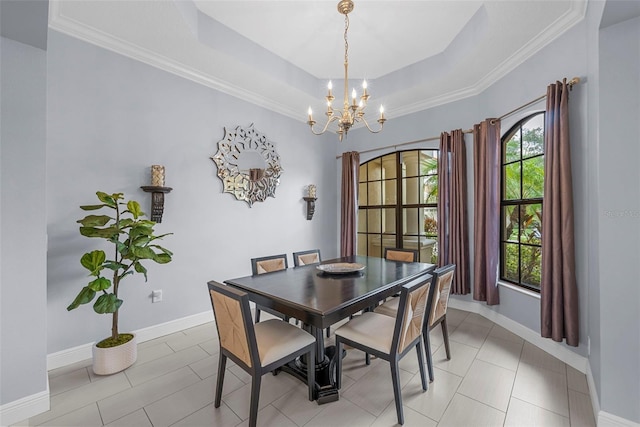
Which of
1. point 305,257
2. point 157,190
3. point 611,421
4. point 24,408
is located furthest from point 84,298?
point 611,421

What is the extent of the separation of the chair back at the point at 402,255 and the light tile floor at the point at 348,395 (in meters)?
0.98

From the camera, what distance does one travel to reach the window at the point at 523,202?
110 inches

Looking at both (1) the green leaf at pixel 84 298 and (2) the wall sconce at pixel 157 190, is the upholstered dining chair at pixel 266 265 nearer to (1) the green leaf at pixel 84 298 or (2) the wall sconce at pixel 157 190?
(2) the wall sconce at pixel 157 190

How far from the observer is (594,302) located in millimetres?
1841

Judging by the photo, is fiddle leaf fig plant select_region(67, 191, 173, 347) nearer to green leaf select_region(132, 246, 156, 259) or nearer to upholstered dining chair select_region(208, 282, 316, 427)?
green leaf select_region(132, 246, 156, 259)

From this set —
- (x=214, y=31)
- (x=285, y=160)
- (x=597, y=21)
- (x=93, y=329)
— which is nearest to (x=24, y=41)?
(x=214, y=31)

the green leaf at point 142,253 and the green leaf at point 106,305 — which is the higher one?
the green leaf at point 142,253

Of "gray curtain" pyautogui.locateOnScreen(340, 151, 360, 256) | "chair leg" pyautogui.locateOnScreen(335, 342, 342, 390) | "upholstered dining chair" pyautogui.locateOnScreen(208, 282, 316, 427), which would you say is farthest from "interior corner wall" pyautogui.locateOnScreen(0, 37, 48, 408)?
"gray curtain" pyautogui.locateOnScreen(340, 151, 360, 256)

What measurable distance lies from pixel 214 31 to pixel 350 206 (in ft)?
10.0

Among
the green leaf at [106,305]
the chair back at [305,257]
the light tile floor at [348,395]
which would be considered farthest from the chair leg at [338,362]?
the green leaf at [106,305]

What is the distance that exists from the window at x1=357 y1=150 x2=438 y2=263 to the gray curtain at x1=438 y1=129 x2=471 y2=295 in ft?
1.03

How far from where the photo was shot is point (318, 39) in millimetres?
2936

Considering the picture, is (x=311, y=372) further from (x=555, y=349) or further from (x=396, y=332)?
(x=555, y=349)

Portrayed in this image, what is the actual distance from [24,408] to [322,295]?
199cm
